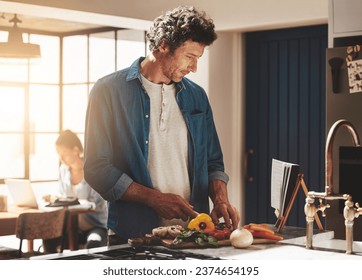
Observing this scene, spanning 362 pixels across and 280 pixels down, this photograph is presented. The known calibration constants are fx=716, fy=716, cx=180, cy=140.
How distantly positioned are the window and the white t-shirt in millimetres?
3778

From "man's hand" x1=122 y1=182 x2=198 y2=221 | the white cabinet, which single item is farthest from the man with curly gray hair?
the white cabinet

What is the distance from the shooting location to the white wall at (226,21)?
362cm

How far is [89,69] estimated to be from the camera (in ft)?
19.7

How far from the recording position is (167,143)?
7.78ft

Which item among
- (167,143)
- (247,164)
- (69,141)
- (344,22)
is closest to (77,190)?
(69,141)

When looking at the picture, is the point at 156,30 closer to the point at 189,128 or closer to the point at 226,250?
the point at 189,128

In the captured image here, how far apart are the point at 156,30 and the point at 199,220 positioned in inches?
26.9

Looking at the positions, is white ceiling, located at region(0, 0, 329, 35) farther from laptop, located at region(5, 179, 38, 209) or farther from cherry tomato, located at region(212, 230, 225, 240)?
cherry tomato, located at region(212, 230, 225, 240)

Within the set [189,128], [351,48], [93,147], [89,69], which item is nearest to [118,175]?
[93,147]

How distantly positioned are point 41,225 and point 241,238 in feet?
7.11

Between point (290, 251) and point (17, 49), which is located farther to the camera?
point (17, 49)

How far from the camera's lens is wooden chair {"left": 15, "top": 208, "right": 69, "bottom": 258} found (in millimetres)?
3826

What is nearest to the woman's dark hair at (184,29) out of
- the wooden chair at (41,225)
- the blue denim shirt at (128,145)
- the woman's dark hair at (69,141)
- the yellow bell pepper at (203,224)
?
the blue denim shirt at (128,145)

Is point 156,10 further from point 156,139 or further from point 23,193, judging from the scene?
point 23,193
